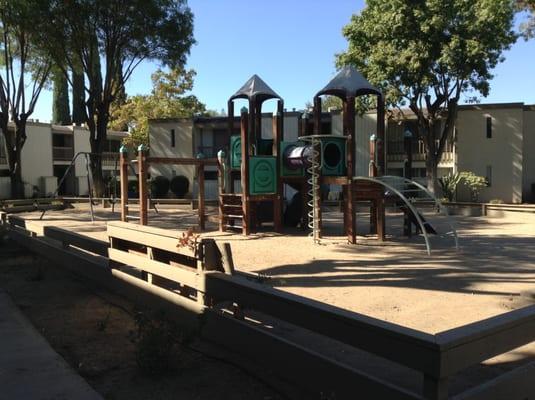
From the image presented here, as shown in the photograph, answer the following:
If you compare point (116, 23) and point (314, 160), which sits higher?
point (116, 23)

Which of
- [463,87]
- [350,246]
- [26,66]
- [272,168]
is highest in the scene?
[26,66]

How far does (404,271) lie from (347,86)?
638cm

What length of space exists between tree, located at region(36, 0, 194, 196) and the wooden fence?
21.1m

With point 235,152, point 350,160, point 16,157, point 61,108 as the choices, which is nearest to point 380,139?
point 350,160

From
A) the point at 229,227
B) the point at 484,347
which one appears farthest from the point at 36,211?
the point at 484,347

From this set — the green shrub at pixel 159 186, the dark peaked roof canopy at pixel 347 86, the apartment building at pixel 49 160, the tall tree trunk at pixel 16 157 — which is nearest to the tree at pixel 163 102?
the apartment building at pixel 49 160

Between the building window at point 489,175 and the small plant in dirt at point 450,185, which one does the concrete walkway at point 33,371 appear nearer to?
the small plant in dirt at point 450,185

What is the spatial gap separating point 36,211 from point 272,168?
52.8 feet

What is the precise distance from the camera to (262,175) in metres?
15.1

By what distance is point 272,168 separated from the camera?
50.2 ft

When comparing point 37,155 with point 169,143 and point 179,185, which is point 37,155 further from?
point 179,185

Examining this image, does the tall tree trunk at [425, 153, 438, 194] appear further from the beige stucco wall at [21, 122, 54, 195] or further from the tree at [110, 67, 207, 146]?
the beige stucco wall at [21, 122, 54, 195]

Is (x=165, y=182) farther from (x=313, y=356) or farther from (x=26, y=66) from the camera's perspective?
(x=313, y=356)

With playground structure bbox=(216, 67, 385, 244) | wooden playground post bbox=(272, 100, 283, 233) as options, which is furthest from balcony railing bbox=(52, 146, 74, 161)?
wooden playground post bbox=(272, 100, 283, 233)
